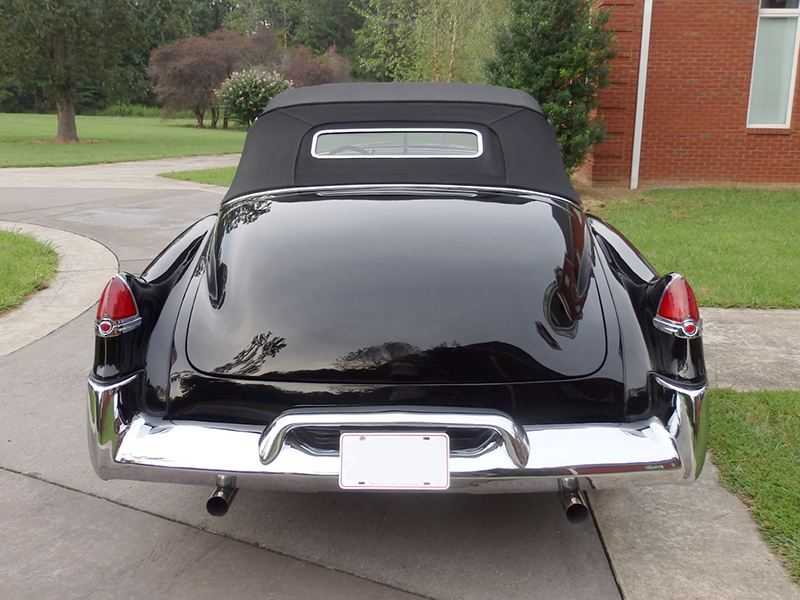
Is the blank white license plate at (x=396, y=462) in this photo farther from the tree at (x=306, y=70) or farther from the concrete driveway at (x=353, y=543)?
the tree at (x=306, y=70)

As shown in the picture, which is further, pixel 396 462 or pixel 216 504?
pixel 216 504

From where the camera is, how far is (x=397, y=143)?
136 inches

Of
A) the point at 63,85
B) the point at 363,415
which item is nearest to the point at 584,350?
the point at 363,415

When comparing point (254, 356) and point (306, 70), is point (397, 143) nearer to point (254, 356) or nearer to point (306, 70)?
point (254, 356)

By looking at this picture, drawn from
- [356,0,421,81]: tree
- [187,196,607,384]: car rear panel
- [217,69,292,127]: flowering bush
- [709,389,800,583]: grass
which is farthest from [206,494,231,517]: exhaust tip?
[217,69,292,127]: flowering bush

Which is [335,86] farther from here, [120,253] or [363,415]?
[120,253]

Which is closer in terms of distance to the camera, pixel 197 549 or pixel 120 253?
pixel 197 549

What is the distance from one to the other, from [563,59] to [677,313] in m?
8.94

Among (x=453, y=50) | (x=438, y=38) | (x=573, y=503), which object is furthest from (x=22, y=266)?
(x=438, y=38)

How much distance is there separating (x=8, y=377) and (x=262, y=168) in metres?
2.02

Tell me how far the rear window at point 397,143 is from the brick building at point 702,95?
29.8 ft

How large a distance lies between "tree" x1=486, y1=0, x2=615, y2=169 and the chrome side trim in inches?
354

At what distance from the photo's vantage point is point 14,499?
2.70m

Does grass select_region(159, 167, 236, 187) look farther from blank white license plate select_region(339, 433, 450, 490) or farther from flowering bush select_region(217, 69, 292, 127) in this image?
blank white license plate select_region(339, 433, 450, 490)
